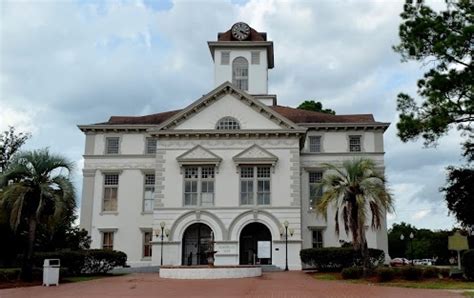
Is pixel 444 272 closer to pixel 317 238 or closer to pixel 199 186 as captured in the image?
pixel 317 238

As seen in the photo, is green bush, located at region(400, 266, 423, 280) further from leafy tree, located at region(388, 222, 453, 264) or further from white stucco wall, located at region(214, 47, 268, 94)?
leafy tree, located at region(388, 222, 453, 264)

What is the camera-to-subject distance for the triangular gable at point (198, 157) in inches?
1404

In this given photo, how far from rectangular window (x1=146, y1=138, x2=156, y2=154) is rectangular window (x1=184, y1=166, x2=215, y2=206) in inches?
242

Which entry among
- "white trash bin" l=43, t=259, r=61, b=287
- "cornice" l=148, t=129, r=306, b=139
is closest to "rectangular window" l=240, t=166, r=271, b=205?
"cornice" l=148, t=129, r=306, b=139

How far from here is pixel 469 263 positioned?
867 inches

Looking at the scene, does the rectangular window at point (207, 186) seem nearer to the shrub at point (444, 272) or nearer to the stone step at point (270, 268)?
the stone step at point (270, 268)

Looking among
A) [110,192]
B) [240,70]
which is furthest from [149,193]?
[240,70]

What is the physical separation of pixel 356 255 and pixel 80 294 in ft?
53.8

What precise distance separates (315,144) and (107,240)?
55.8ft

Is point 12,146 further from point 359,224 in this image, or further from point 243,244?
point 359,224

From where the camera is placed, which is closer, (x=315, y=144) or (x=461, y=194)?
(x=461, y=194)

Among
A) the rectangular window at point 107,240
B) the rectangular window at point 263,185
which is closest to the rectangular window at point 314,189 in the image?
the rectangular window at point 263,185

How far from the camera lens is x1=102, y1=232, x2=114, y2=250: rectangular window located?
39.8 meters

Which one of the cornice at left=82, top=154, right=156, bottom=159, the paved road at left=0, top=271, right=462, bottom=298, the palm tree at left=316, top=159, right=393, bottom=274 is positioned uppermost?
the cornice at left=82, top=154, right=156, bottom=159
